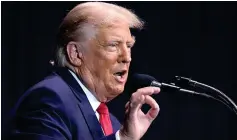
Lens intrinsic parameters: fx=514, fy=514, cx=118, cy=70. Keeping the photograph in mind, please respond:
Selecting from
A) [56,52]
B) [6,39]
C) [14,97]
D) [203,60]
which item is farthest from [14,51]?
[203,60]

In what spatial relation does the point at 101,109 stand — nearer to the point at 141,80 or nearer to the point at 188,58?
the point at 141,80

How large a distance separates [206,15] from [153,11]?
34cm

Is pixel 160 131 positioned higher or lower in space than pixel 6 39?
lower

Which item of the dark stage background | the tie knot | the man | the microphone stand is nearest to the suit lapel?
the man

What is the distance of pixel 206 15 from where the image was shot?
3.26m

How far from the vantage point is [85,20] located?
6.84 feet

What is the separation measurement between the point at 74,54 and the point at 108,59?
0.47ft

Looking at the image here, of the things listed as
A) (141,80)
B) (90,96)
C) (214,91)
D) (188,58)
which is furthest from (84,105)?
(188,58)

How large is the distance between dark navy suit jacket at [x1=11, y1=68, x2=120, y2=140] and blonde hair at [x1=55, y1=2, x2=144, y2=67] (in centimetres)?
21

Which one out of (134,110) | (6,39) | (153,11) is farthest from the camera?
(153,11)

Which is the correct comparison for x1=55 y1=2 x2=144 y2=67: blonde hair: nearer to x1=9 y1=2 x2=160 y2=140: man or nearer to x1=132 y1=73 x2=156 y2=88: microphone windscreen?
x1=9 y1=2 x2=160 y2=140: man

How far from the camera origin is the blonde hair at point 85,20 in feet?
6.84

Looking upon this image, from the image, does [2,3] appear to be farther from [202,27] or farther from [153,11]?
[202,27]

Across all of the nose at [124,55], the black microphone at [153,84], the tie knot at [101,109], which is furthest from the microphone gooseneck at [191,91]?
the tie knot at [101,109]
